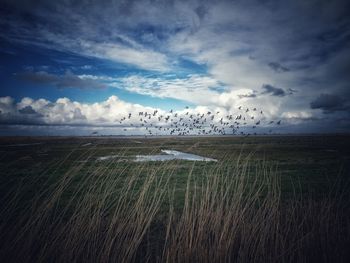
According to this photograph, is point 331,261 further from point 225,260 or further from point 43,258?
point 43,258

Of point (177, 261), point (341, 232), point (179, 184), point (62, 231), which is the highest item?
point (62, 231)

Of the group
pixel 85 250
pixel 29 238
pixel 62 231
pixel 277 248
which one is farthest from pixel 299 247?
pixel 29 238

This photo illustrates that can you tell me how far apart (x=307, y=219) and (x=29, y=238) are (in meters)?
5.54

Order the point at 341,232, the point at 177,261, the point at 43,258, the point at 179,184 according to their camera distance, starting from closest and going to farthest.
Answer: the point at 43,258, the point at 177,261, the point at 341,232, the point at 179,184

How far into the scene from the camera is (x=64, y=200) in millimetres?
13375

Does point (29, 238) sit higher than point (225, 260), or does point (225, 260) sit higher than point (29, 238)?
point (29, 238)

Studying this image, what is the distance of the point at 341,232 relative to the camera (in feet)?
13.1

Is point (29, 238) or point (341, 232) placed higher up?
point (29, 238)

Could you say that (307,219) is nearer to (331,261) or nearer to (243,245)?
(331,261)

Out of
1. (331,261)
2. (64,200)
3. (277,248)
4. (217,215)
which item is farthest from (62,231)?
(64,200)

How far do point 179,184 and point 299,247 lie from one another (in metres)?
14.9

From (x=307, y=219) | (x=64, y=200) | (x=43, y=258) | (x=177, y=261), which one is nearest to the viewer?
(x=43, y=258)

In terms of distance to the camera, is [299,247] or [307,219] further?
[307,219]

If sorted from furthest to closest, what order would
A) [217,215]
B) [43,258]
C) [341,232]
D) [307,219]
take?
1. [307,219]
2. [341,232]
3. [217,215]
4. [43,258]
